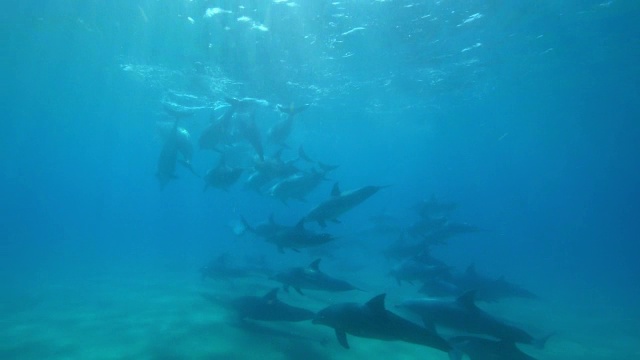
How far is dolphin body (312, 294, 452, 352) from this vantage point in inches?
268

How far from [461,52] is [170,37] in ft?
60.6

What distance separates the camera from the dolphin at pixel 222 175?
45.3 feet

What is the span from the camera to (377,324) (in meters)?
7.04

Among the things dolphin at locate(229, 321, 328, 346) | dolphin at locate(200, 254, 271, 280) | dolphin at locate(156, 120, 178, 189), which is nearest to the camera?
dolphin at locate(229, 321, 328, 346)

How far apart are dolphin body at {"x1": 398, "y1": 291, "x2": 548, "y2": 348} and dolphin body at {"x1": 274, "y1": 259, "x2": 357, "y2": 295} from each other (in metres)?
1.95

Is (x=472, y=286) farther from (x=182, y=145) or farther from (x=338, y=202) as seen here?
(x=182, y=145)

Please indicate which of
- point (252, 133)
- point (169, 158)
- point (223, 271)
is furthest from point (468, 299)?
point (169, 158)

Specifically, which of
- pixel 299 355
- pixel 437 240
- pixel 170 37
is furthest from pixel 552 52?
pixel 299 355

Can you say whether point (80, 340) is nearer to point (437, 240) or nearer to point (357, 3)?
point (437, 240)

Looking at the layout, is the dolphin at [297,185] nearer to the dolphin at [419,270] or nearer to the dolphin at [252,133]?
the dolphin at [252,133]

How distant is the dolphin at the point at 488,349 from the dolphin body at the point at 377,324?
154cm

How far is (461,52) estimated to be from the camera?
981 inches

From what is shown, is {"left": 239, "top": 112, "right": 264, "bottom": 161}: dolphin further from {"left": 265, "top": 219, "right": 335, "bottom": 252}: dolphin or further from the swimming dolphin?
{"left": 265, "top": 219, "right": 335, "bottom": 252}: dolphin

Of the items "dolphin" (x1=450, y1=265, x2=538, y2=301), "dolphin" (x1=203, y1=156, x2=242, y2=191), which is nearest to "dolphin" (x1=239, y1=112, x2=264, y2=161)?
"dolphin" (x1=203, y1=156, x2=242, y2=191)
